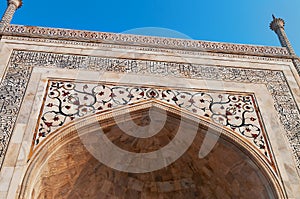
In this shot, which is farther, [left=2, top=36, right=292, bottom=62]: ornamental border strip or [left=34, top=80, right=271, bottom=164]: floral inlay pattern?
[left=2, top=36, right=292, bottom=62]: ornamental border strip

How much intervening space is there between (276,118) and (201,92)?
0.87 metres

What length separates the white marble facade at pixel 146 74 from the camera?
358 cm

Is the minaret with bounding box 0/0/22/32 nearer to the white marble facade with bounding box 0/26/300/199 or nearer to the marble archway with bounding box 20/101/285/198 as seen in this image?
the white marble facade with bounding box 0/26/300/199

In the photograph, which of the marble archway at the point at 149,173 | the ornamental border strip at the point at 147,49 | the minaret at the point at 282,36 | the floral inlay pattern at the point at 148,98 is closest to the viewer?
the marble archway at the point at 149,173

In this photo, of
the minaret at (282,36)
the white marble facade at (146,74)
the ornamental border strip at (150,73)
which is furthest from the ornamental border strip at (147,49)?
the ornamental border strip at (150,73)

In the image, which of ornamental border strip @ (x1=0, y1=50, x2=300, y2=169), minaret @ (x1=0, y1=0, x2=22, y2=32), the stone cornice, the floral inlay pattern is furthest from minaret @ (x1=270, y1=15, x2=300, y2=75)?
minaret @ (x1=0, y1=0, x2=22, y2=32)

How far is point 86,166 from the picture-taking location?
3.97 meters

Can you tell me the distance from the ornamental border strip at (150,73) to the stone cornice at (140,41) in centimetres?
33

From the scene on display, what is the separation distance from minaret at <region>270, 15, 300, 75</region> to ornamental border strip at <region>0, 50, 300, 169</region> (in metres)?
0.41

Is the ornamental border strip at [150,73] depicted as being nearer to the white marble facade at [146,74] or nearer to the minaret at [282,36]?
the white marble facade at [146,74]

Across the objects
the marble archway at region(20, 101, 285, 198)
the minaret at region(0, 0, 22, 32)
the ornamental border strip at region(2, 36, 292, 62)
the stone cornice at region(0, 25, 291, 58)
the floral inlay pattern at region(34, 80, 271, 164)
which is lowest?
the marble archway at region(20, 101, 285, 198)

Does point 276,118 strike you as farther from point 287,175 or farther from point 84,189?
point 84,189

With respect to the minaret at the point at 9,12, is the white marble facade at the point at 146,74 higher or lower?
lower

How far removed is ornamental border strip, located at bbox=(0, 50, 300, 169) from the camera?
3.87 meters
